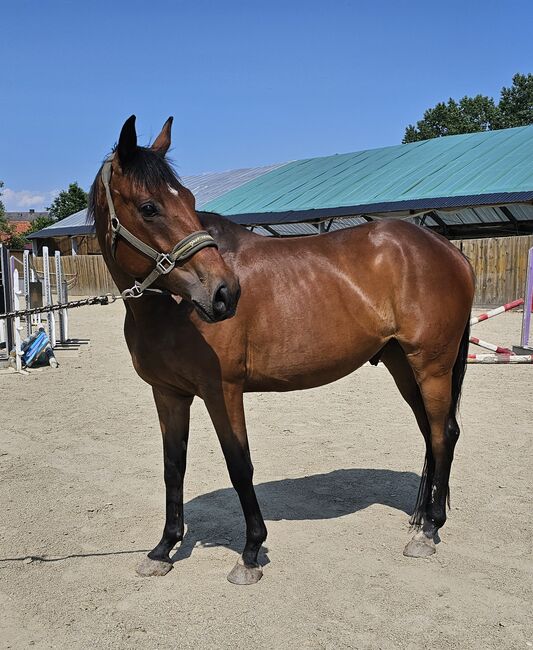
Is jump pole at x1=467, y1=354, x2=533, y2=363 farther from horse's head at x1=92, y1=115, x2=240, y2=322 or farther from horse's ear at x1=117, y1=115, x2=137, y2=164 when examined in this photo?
horse's ear at x1=117, y1=115, x2=137, y2=164

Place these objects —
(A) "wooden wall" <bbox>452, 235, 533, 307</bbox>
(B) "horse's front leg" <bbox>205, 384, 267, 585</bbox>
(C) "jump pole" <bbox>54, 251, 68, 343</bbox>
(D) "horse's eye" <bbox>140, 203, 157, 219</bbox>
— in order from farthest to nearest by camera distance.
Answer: (A) "wooden wall" <bbox>452, 235, 533, 307</bbox> → (C) "jump pole" <bbox>54, 251, 68, 343</bbox> → (B) "horse's front leg" <bbox>205, 384, 267, 585</bbox> → (D) "horse's eye" <bbox>140, 203, 157, 219</bbox>

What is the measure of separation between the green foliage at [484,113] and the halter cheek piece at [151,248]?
56457mm

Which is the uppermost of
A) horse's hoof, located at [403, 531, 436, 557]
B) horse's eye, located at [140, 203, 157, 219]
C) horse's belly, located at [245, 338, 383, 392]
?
horse's eye, located at [140, 203, 157, 219]

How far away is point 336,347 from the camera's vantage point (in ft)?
11.2

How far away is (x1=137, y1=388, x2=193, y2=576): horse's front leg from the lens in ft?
11.0

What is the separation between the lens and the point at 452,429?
3.75m

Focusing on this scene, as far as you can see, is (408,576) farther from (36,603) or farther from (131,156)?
(131,156)


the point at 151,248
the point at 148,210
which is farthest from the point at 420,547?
the point at 148,210

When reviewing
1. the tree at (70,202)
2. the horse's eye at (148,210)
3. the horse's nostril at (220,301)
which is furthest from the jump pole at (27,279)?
the tree at (70,202)

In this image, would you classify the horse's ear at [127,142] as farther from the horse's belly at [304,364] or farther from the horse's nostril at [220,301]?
the horse's belly at [304,364]

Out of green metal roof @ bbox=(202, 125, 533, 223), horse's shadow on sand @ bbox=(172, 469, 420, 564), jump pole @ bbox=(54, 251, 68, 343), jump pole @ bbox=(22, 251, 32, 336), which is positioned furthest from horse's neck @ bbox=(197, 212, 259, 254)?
green metal roof @ bbox=(202, 125, 533, 223)

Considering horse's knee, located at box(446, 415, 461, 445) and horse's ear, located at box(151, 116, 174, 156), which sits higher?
horse's ear, located at box(151, 116, 174, 156)

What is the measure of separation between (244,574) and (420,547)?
1036mm

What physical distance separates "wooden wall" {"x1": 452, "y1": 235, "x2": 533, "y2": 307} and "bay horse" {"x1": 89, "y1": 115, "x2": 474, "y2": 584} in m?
15.8
